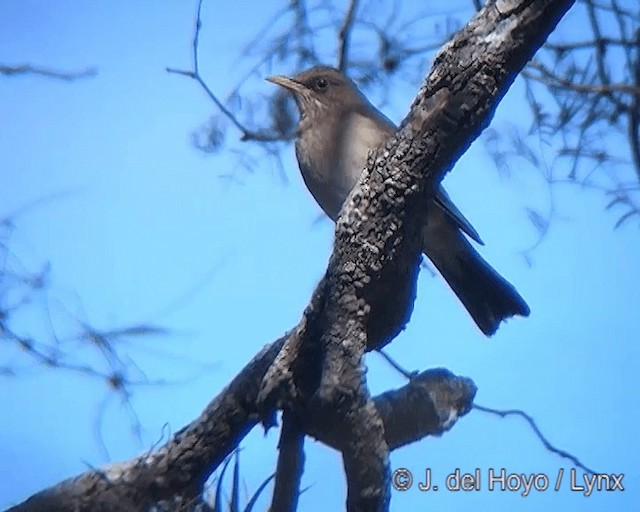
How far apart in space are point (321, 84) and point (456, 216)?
416mm

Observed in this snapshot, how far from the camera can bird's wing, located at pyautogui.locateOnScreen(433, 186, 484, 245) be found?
1.79m

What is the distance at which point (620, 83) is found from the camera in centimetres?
196

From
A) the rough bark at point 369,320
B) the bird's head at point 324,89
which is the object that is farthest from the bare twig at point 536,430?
the bird's head at point 324,89

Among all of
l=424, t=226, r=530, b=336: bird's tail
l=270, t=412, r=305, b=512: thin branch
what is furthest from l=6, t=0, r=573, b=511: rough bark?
l=424, t=226, r=530, b=336: bird's tail

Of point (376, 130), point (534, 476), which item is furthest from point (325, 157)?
point (534, 476)

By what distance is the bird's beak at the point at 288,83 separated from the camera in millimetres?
1989

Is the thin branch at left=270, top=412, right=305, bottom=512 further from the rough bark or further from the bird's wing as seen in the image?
the bird's wing

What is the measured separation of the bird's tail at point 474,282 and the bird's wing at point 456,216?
7 centimetres

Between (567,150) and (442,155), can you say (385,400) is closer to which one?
(442,155)

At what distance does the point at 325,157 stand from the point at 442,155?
65 centimetres

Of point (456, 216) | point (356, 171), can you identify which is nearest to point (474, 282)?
point (456, 216)

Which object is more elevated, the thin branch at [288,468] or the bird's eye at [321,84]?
the bird's eye at [321,84]

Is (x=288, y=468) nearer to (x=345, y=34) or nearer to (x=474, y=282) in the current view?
(x=474, y=282)

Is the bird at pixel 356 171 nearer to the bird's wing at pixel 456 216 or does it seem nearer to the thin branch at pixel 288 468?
the bird's wing at pixel 456 216
